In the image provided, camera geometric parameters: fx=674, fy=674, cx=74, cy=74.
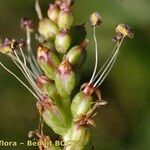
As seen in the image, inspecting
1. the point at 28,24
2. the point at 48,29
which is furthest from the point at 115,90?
the point at 48,29

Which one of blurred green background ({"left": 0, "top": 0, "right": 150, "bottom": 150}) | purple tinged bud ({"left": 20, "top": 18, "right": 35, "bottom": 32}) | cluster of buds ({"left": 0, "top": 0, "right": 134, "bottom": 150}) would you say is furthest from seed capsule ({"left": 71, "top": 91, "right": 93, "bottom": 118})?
blurred green background ({"left": 0, "top": 0, "right": 150, "bottom": 150})

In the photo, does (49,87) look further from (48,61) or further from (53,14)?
(53,14)

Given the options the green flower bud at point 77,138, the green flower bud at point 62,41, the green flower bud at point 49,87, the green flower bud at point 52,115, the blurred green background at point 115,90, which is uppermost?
the blurred green background at point 115,90

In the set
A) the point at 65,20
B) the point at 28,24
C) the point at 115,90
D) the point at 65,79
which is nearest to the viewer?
the point at 65,79

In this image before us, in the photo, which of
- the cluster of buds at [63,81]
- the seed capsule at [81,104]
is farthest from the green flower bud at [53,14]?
the seed capsule at [81,104]

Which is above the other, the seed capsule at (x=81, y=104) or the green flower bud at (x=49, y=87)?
the green flower bud at (x=49, y=87)

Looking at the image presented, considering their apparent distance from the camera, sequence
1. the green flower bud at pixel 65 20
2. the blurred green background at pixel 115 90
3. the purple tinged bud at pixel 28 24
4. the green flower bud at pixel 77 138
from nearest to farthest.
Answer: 1. the green flower bud at pixel 77 138
2. the green flower bud at pixel 65 20
3. the purple tinged bud at pixel 28 24
4. the blurred green background at pixel 115 90

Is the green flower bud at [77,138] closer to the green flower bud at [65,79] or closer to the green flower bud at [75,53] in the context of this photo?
the green flower bud at [65,79]
